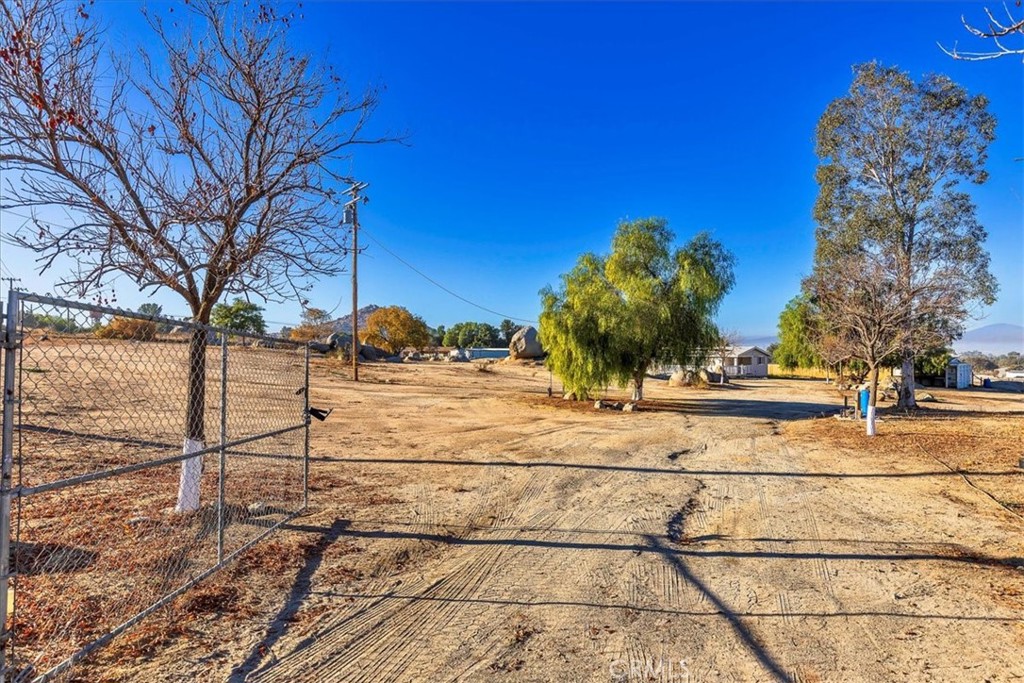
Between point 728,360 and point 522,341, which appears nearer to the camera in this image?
point 522,341

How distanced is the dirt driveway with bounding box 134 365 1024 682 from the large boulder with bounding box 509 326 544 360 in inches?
1433

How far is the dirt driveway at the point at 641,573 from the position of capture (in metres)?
3.31

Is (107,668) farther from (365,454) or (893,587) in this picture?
(365,454)

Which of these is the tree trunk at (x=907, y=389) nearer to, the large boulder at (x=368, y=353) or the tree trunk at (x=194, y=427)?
the tree trunk at (x=194, y=427)

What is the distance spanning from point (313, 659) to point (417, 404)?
1616cm

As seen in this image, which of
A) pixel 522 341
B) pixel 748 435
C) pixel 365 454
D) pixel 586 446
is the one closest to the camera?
pixel 365 454

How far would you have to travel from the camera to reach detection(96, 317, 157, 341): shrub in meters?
4.38

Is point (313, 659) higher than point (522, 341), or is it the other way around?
point (522, 341)

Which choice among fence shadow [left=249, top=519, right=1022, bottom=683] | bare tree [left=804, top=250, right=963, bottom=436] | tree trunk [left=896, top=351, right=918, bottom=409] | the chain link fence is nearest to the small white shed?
tree trunk [left=896, top=351, right=918, bottom=409]

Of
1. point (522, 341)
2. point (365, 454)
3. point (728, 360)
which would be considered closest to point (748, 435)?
point (365, 454)

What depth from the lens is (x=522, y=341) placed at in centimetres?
4706

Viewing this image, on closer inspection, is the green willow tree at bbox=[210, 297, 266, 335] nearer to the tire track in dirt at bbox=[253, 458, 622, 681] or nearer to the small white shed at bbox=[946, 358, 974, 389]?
the tire track in dirt at bbox=[253, 458, 622, 681]

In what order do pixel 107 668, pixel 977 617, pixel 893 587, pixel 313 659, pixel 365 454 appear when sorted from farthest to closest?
pixel 365 454 → pixel 893 587 → pixel 977 617 → pixel 313 659 → pixel 107 668

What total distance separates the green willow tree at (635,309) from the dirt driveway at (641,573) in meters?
9.99
